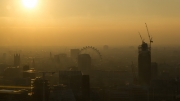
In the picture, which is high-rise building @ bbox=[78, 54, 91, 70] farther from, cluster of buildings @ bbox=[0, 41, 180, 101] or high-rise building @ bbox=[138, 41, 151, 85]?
high-rise building @ bbox=[138, 41, 151, 85]

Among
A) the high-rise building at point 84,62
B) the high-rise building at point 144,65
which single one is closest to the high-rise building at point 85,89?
the high-rise building at point 144,65

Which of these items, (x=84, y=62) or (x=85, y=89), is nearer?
(x=85, y=89)

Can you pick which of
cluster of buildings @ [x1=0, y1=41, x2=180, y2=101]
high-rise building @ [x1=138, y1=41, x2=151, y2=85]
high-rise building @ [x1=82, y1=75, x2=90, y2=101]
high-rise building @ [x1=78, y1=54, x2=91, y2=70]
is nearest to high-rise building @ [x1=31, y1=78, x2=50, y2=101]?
cluster of buildings @ [x1=0, y1=41, x2=180, y2=101]

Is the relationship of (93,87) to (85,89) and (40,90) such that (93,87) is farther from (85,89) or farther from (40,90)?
(40,90)

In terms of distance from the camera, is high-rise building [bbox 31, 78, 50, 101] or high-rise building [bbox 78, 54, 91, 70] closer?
high-rise building [bbox 31, 78, 50, 101]

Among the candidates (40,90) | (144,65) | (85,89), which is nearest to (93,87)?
(85,89)

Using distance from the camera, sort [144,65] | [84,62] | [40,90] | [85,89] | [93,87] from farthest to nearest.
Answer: [84,62] < [144,65] < [93,87] < [85,89] < [40,90]

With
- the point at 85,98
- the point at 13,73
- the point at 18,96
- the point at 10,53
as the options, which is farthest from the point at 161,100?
the point at 10,53

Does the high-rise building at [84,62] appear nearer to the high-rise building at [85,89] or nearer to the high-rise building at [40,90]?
the high-rise building at [85,89]

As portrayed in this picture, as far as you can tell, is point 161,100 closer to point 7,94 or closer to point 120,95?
point 120,95

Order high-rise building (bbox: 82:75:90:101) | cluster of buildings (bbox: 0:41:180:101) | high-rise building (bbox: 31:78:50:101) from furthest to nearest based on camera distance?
high-rise building (bbox: 82:75:90:101) < cluster of buildings (bbox: 0:41:180:101) < high-rise building (bbox: 31:78:50:101)

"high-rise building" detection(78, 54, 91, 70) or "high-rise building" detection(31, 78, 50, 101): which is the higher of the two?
"high-rise building" detection(78, 54, 91, 70)
